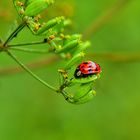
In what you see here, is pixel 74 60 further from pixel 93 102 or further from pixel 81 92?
pixel 93 102

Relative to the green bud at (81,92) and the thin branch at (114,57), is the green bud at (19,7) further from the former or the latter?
the thin branch at (114,57)

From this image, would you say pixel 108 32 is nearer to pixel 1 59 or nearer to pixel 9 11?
pixel 1 59

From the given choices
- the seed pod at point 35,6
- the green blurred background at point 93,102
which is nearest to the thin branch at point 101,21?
the green blurred background at point 93,102

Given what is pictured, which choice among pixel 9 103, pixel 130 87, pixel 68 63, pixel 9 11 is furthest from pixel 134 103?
pixel 68 63

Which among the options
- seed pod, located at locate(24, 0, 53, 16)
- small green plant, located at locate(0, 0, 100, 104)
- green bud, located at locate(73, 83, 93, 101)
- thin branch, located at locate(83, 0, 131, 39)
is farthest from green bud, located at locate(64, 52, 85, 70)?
thin branch, located at locate(83, 0, 131, 39)

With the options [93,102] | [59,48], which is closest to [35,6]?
[59,48]

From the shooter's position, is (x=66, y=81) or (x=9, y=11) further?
(x=9, y=11)
